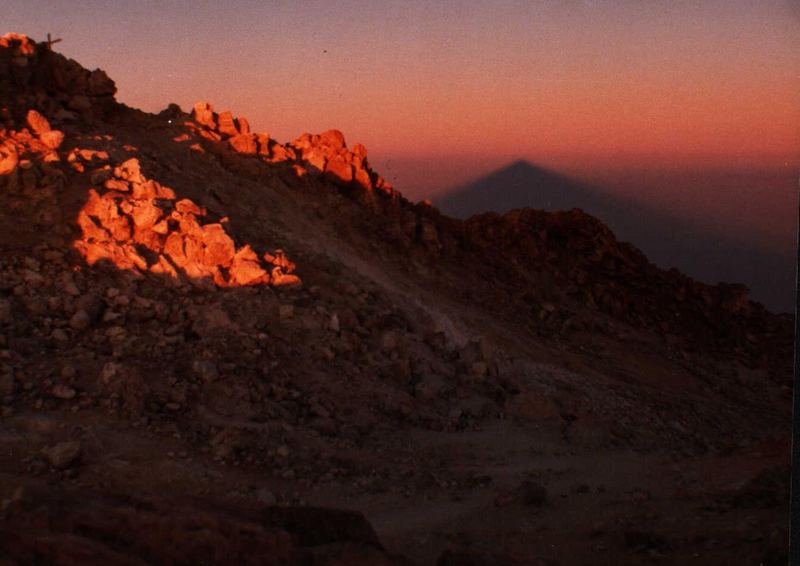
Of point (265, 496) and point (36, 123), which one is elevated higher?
point (36, 123)

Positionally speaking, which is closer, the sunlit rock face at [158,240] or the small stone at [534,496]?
the small stone at [534,496]

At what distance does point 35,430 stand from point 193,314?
6.36 ft

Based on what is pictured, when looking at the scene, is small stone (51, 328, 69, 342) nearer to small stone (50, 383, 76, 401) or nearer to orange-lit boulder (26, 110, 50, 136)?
small stone (50, 383, 76, 401)

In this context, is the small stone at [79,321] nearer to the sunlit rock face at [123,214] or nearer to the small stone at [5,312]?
the small stone at [5,312]

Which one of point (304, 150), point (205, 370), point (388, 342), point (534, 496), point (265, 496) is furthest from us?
point (304, 150)

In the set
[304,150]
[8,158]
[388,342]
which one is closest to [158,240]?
[8,158]

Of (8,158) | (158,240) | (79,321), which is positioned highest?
(8,158)

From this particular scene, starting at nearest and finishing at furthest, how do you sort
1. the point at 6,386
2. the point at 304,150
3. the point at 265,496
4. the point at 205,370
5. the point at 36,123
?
the point at 265,496, the point at 6,386, the point at 205,370, the point at 36,123, the point at 304,150

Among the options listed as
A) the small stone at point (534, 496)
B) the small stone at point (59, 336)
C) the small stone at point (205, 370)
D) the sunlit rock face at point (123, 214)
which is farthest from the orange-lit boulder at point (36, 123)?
the small stone at point (534, 496)

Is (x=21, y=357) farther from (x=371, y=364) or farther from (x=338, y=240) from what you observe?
(x=338, y=240)

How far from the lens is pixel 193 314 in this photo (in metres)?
7.01

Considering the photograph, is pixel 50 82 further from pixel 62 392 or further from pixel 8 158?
pixel 62 392

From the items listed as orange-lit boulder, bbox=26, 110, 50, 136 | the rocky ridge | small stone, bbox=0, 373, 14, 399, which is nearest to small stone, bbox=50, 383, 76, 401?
the rocky ridge

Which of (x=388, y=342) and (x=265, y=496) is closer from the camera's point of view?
(x=265, y=496)
